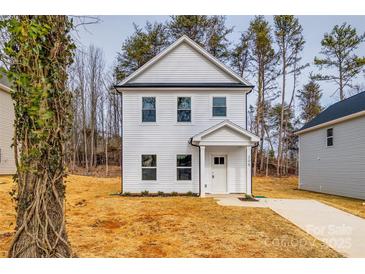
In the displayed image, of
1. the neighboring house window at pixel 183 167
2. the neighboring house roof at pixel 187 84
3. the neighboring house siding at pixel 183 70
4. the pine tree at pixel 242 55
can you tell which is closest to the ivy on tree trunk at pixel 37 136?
the neighboring house window at pixel 183 167

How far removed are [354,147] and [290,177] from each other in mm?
11789

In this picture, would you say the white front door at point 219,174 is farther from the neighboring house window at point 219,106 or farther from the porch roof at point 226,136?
the neighboring house window at point 219,106

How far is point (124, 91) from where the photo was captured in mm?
11180

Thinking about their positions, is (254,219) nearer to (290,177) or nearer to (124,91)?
(124,91)

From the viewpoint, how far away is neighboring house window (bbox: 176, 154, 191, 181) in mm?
11094

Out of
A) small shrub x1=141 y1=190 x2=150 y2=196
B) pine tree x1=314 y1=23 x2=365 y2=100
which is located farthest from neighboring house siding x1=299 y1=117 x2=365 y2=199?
small shrub x1=141 y1=190 x2=150 y2=196

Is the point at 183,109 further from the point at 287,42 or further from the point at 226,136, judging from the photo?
the point at 287,42

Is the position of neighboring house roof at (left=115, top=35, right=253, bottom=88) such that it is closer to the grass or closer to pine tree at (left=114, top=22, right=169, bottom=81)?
the grass

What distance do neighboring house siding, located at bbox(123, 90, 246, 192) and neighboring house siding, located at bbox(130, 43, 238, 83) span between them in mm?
640

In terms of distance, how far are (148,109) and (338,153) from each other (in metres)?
9.08

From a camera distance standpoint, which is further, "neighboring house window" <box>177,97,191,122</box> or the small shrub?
"neighboring house window" <box>177,97,191,122</box>

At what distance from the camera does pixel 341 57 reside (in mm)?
16844

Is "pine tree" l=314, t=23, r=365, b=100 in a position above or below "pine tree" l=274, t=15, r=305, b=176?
below

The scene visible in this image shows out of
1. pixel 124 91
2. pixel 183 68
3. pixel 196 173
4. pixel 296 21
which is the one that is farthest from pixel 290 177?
pixel 124 91
